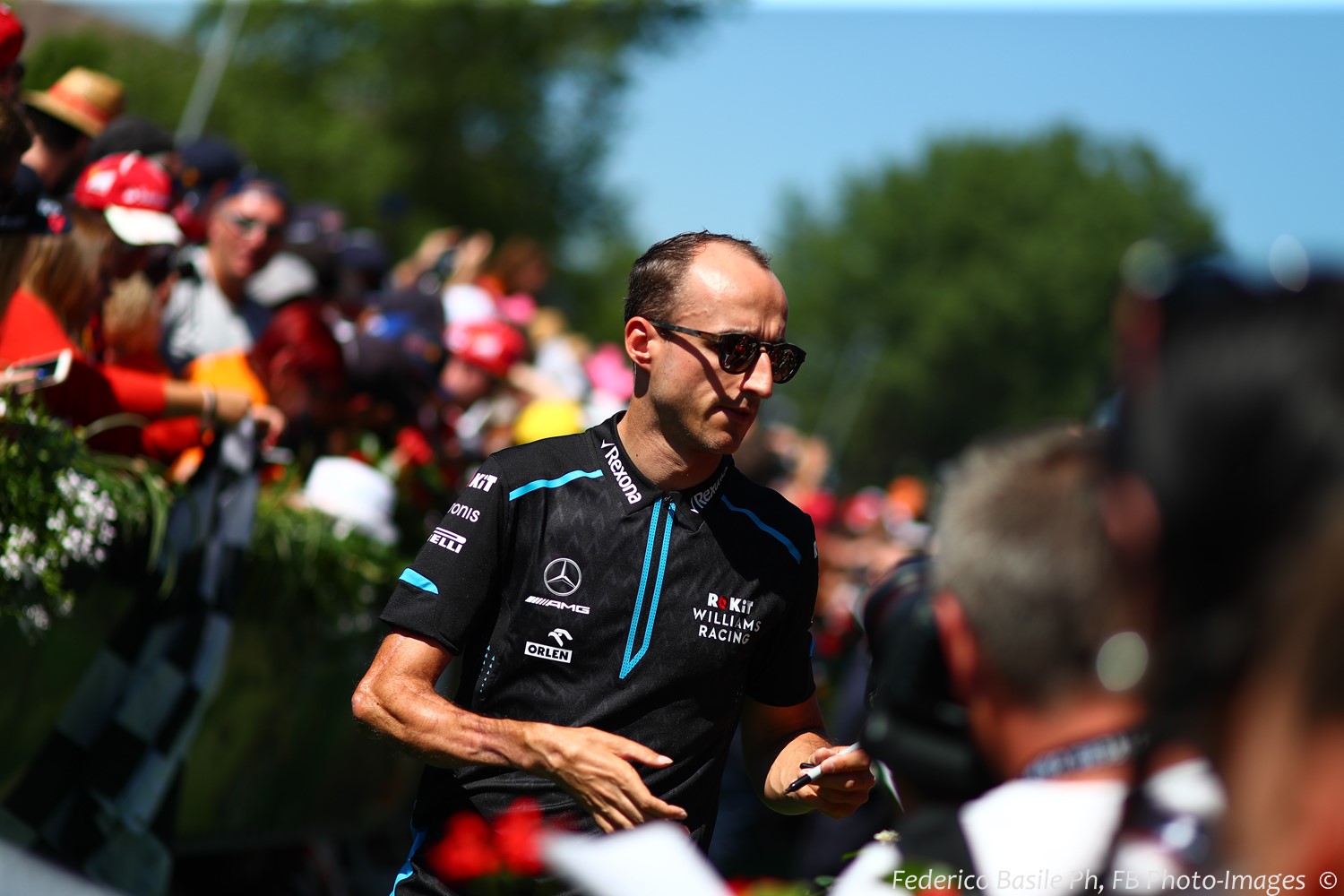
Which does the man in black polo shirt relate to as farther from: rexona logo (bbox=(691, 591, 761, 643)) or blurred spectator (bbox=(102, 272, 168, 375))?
blurred spectator (bbox=(102, 272, 168, 375))

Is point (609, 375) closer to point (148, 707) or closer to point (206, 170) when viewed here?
point (206, 170)

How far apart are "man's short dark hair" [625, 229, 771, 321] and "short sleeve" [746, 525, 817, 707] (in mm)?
681

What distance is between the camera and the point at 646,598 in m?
3.50

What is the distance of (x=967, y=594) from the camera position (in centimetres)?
191

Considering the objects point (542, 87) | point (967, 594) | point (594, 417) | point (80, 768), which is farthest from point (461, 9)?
point (967, 594)

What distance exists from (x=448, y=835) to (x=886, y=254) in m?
86.0

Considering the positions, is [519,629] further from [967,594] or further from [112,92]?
[112,92]

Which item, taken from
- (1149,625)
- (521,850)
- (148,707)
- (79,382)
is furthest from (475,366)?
(1149,625)

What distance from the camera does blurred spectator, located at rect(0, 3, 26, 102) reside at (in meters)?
5.00

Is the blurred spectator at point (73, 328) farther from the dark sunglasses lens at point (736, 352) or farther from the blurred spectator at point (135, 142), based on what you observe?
the blurred spectator at point (135, 142)

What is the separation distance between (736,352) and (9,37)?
2933 mm

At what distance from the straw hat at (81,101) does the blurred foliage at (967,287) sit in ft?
238

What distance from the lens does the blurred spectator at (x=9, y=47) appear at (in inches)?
197

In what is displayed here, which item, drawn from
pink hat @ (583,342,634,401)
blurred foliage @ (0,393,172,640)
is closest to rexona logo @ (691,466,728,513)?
blurred foliage @ (0,393,172,640)
